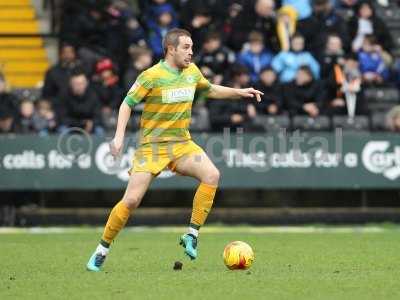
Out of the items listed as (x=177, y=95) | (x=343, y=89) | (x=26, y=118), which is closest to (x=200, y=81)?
(x=177, y=95)

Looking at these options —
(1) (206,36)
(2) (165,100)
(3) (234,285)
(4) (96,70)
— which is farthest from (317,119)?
(3) (234,285)

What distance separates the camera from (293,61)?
18.9m

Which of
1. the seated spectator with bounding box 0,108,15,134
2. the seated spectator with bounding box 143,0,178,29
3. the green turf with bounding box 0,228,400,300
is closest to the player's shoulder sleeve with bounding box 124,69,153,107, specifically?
the green turf with bounding box 0,228,400,300

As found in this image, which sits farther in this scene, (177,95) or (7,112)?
(7,112)

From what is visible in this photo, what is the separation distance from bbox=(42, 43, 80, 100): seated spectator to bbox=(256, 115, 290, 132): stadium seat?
325cm

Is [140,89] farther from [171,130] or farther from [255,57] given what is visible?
[255,57]

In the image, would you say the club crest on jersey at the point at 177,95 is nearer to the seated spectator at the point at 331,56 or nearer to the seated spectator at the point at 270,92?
the seated spectator at the point at 270,92

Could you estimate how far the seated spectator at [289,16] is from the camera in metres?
19.4

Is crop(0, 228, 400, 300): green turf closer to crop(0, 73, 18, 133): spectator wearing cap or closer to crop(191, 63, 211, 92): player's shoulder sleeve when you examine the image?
crop(191, 63, 211, 92): player's shoulder sleeve

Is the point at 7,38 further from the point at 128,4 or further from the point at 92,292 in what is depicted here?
the point at 92,292

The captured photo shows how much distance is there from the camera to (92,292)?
843 cm

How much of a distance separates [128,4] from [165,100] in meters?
12.0

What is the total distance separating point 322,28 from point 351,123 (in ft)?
7.74

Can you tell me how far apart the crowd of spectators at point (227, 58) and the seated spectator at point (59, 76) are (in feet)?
0.05
